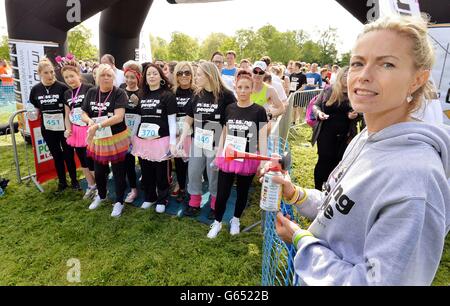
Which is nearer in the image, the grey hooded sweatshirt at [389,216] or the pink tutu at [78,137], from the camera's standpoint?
the grey hooded sweatshirt at [389,216]

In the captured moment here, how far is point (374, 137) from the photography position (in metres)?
1.00

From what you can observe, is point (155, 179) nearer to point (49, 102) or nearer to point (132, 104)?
point (132, 104)

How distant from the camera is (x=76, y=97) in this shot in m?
3.95

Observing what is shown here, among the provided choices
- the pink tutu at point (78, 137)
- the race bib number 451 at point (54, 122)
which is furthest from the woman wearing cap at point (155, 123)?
the race bib number 451 at point (54, 122)

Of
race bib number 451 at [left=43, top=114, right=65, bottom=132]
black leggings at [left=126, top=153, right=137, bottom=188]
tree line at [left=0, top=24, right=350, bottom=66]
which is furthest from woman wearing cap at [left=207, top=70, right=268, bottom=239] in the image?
tree line at [left=0, top=24, right=350, bottom=66]

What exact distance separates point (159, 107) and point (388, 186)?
315 cm

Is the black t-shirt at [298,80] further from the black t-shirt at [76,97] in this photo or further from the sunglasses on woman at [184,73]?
the black t-shirt at [76,97]

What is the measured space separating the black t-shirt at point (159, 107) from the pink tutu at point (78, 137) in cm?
98

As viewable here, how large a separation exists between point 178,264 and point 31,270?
144cm

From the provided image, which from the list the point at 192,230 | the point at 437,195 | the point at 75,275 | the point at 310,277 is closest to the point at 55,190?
the point at 75,275

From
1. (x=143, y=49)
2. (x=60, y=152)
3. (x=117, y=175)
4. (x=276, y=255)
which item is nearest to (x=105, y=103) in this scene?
(x=117, y=175)

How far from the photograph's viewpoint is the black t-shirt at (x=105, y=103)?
3.58 m

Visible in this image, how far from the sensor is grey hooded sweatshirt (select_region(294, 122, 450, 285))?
784mm
